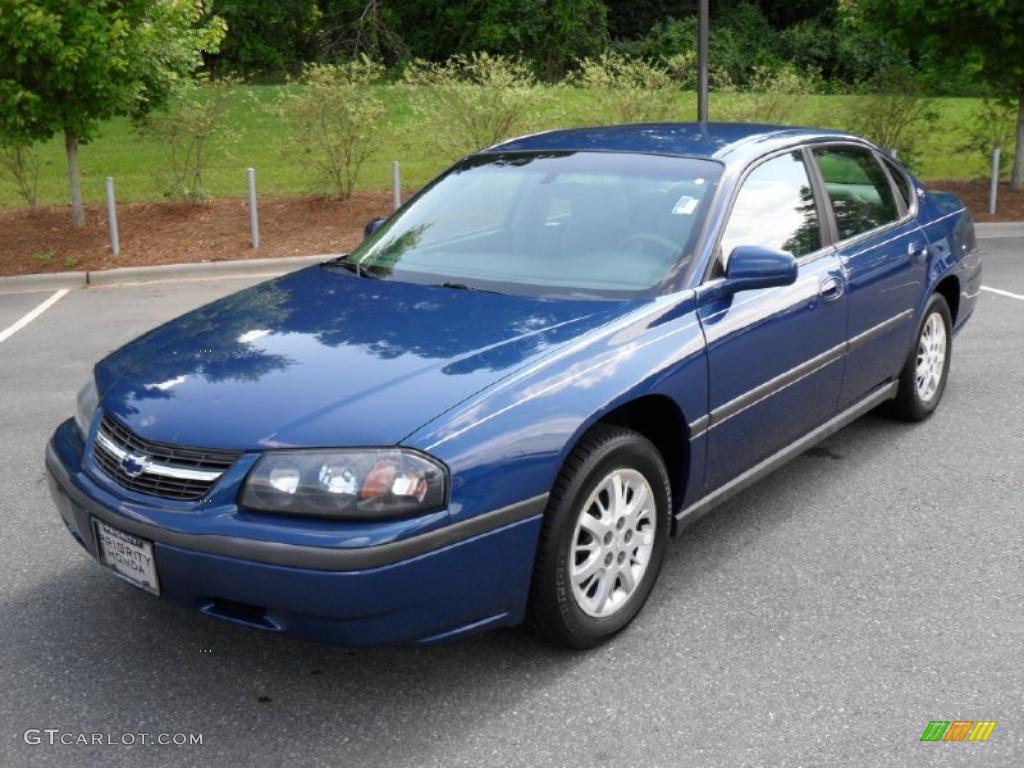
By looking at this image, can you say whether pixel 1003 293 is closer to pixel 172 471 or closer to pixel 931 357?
pixel 931 357

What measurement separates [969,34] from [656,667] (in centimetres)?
1370

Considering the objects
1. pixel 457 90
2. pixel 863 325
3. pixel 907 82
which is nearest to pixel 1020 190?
pixel 907 82

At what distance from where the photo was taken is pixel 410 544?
2.92 m

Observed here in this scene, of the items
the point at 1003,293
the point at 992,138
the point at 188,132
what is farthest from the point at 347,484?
the point at 992,138

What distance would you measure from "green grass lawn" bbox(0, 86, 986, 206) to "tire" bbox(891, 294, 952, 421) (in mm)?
9573

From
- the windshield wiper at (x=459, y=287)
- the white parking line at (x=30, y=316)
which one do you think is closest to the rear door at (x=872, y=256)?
the windshield wiper at (x=459, y=287)

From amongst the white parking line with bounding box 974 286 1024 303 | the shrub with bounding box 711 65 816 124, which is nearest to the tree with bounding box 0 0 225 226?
the shrub with bounding box 711 65 816 124

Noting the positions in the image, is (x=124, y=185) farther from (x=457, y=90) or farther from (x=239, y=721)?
(x=239, y=721)

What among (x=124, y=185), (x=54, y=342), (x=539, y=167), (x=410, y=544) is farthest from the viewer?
(x=124, y=185)

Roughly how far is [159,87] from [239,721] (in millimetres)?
11092

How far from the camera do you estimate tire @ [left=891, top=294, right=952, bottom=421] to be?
5.65 m

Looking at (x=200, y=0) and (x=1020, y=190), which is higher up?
(x=200, y=0)

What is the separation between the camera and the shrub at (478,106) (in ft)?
47.2

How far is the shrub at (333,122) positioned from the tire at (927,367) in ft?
31.3
